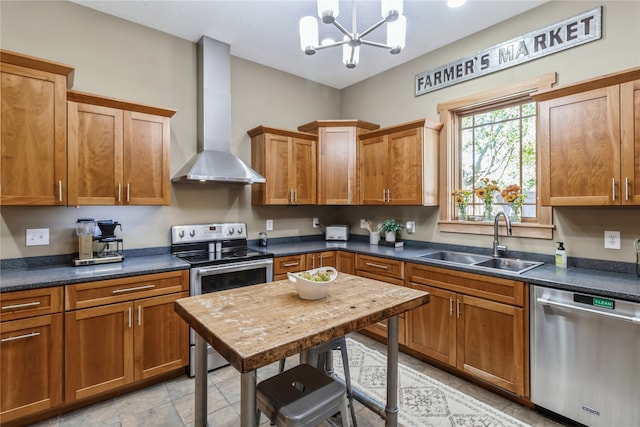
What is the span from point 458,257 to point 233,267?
7.22ft

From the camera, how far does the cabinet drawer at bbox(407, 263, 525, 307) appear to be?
2169mm

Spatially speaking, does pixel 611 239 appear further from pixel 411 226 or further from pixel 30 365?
pixel 30 365

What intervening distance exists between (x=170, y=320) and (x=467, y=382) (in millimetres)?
2430

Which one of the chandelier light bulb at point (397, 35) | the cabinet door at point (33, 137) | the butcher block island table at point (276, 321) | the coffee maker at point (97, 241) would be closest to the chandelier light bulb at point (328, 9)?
the chandelier light bulb at point (397, 35)

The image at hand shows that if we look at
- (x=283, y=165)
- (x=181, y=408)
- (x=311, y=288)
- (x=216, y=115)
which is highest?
(x=216, y=115)

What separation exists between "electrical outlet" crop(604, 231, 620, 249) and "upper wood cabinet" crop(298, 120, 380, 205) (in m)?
2.26

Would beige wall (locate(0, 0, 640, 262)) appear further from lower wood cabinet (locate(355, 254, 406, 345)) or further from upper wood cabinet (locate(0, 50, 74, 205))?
lower wood cabinet (locate(355, 254, 406, 345))

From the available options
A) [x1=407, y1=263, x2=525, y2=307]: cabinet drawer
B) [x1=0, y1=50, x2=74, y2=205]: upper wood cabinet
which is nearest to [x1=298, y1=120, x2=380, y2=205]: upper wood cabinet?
[x1=407, y1=263, x2=525, y2=307]: cabinet drawer

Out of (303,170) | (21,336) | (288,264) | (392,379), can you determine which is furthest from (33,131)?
(392,379)

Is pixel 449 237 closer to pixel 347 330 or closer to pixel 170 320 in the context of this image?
pixel 347 330

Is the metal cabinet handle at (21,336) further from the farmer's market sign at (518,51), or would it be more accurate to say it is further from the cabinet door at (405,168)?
the farmer's market sign at (518,51)

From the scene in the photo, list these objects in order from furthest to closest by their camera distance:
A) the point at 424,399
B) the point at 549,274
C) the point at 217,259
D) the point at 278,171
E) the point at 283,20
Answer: the point at 278,171 < the point at 283,20 < the point at 217,259 < the point at 424,399 < the point at 549,274

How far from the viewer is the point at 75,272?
7.26 feet

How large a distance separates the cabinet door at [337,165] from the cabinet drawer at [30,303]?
2.54 metres
